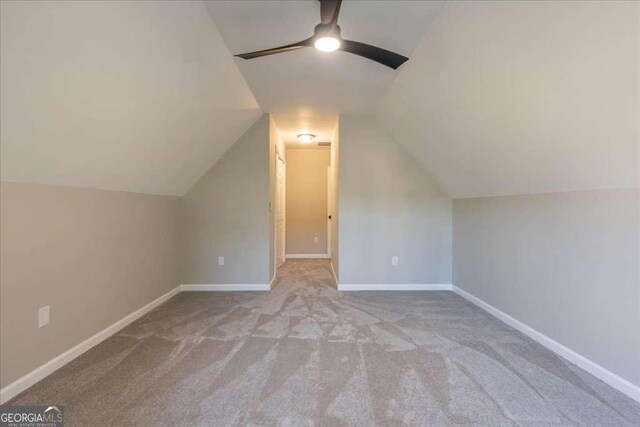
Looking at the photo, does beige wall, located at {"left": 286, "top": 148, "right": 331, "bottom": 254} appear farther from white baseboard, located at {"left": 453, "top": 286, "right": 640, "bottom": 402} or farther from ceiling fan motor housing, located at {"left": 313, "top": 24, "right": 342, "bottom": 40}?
ceiling fan motor housing, located at {"left": 313, "top": 24, "right": 342, "bottom": 40}

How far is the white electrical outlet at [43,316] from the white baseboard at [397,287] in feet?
9.62

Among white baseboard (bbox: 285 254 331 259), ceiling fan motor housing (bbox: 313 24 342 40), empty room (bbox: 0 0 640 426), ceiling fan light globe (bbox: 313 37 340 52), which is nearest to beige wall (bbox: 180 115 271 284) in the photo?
empty room (bbox: 0 0 640 426)

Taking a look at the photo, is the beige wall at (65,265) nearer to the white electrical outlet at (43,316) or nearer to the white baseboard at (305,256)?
the white electrical outlet at (43,316)

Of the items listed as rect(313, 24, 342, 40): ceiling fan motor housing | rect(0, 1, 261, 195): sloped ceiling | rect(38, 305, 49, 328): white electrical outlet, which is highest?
rect(313, 24, 342, 40): ceiling fan motor housing

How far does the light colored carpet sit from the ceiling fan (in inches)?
83.3

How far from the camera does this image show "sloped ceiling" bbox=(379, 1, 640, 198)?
54.3 inches

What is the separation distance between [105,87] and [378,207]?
10.3ft

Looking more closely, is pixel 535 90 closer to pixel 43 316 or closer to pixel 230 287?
pixel 43 316

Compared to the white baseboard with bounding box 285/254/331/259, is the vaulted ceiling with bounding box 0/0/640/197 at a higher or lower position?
higher

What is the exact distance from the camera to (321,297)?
12.3ft

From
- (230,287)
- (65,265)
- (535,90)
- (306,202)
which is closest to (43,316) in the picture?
(65,265)

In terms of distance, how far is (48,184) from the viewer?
79.0 inches

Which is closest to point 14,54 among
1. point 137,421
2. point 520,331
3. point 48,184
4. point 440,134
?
point 48,184

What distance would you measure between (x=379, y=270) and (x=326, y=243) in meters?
2.68
